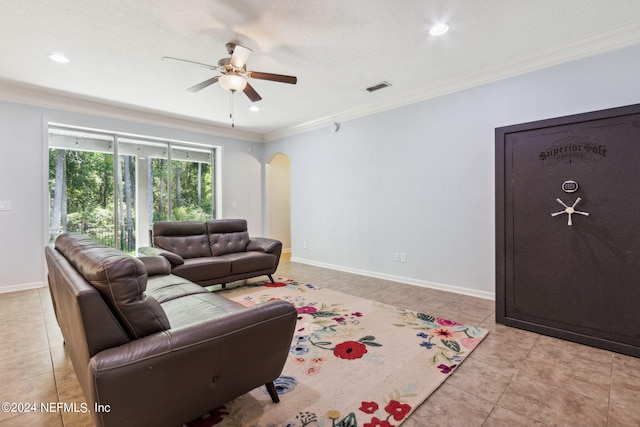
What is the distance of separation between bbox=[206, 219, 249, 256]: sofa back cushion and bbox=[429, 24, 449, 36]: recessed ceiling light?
355 centimetres

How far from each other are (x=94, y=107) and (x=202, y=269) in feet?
10.4

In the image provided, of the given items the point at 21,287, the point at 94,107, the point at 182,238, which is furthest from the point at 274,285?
the point at 94,107

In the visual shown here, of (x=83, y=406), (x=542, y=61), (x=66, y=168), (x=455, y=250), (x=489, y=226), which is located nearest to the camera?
(x=83, y=406)

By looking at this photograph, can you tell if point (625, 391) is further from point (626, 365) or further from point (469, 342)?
point (469, 342)

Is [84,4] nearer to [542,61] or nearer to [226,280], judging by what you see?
[226,280]

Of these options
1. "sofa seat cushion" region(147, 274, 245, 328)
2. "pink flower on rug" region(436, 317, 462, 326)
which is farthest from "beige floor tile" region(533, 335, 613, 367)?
"sofa seat cushion" region(147, 274, 245, 328)

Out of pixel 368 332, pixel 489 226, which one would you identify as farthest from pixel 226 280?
pixel 489 226

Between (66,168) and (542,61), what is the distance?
6.43 metres

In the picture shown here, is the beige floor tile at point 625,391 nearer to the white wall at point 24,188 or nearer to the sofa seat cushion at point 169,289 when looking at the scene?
the sofa seat cushion at point 169,289

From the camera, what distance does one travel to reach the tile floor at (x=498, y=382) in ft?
5.27

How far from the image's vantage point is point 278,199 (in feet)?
23.4

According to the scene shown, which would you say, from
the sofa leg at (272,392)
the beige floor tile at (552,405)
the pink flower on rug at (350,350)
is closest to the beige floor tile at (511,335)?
the beige floor tile at (552,405)

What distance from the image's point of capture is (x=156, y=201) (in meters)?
5.43

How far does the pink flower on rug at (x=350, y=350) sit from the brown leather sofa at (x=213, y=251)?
6.53 feet
